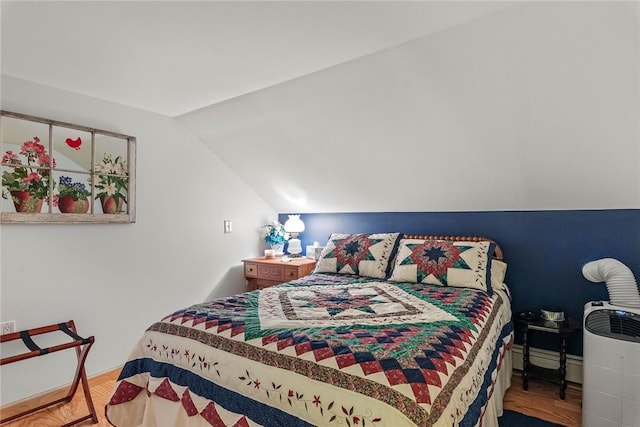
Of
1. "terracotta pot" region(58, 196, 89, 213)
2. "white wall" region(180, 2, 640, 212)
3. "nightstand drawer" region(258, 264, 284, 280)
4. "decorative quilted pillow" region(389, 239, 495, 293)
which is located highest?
"white wall" region(180, 2, 640, 212)

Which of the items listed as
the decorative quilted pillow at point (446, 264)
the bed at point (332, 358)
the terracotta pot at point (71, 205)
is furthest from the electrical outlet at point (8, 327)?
the decorative quilted pillow at point (446, 264)

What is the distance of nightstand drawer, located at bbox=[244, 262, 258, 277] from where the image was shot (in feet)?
12.1

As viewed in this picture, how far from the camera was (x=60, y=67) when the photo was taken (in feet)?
7.02

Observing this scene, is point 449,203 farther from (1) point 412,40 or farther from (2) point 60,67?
(2) point 60,67

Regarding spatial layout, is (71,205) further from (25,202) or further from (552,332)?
(552,332)

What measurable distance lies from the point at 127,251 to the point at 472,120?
2.71 metres

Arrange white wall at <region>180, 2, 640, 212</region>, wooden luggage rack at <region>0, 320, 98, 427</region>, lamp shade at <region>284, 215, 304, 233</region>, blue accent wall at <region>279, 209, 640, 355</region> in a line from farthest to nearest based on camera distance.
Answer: lamp shade at <region>284, 215, 304, 233</region> < blue accent wall at <region>279, 209, 640, 355</region> < wooden luggage rack at <region>0, 320, 98, 427</region> < white wall at <region>180, 2, 640, 212</region>

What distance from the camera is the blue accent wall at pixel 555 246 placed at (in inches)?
95.7

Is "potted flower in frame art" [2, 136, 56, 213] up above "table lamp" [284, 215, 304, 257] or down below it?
above

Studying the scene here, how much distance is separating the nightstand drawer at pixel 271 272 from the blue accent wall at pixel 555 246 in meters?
1.51

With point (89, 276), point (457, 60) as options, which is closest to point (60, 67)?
point (89, 276)

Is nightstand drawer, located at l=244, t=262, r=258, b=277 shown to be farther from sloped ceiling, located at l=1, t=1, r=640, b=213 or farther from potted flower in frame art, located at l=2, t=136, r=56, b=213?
potted flower in frame art, located at l=2, t=136, r=56, b=213

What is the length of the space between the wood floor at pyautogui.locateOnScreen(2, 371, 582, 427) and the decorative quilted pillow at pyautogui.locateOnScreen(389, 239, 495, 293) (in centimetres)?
70

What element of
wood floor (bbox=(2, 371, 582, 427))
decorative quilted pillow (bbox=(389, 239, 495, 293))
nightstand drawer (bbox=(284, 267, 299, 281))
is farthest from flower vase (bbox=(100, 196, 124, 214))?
decorative quilted pillow (bbox=(389, 239, 495, 293))
